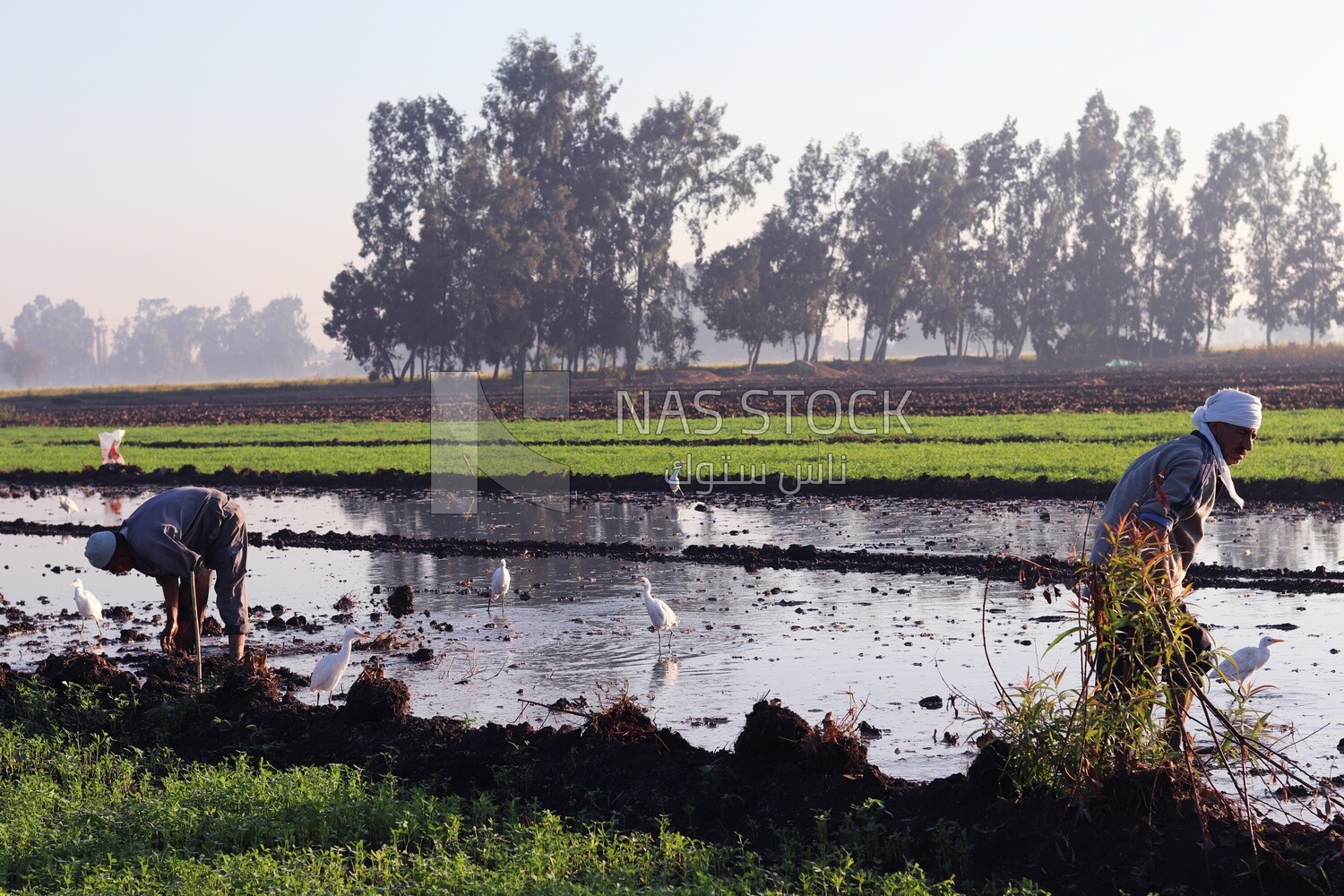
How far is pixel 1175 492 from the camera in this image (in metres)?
6.95

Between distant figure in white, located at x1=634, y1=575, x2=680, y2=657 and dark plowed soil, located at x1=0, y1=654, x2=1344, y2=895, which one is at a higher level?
distant figure in white, located at x1=634, y1=575, x2=680, y2=657

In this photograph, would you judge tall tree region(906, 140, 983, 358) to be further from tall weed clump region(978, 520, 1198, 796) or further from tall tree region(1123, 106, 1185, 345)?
tall weed clump region(978, 520, 1198, 796)

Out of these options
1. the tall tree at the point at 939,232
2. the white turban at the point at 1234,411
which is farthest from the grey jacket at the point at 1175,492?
the tall tree at the point at 939,232

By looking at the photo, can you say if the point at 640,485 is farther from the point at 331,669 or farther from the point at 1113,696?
the point at 1113,696

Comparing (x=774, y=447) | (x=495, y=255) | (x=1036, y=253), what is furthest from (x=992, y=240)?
(x=774, y=447)

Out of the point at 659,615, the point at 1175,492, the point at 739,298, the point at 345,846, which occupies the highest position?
the point at 739,298

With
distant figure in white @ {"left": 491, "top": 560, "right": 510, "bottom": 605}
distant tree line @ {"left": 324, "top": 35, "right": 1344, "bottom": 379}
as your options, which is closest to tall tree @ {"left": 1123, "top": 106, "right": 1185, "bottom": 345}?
distant tree line @ {"left": 324, "top": 35, "right": 1344, "bottom": 379}

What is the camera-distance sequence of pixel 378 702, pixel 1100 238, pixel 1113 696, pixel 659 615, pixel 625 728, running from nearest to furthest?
pixel 1113 696 < pixel 625 728 < pixel 378 702 < pixel 659 615 < pixel 1100 238

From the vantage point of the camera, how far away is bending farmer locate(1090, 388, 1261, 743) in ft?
22.5

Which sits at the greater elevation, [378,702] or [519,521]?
[519,521]

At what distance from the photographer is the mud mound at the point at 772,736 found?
713 cm

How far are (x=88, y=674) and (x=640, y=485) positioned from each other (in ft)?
50.0

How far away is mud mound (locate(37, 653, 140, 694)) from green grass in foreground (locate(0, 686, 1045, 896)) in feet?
5.88

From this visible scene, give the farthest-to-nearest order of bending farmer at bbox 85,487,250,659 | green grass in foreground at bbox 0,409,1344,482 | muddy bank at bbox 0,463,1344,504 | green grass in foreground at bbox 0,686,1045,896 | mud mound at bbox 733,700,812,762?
1. green grass in foreground at bbox 0,409,1344,482
2. muddy bank at bbox 0,463,1344,504
3. bending farmer at bbox 85,487,250,659
4. mud mound at bbox 733,700,812,762
5. green grass in foreground at bbox 0,686,1045,896
